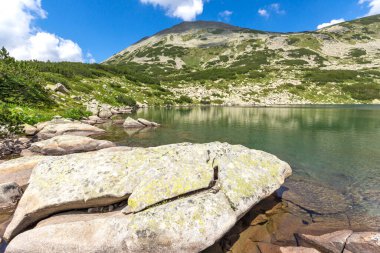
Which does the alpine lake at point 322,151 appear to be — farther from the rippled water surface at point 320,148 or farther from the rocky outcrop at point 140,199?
the rocky outcrop at point 140,199

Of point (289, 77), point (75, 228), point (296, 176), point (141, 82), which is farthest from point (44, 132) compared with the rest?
point (289, 77)

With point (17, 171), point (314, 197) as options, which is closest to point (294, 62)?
point (314, 197)

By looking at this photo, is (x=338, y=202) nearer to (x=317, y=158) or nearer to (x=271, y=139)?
(x=317, y=158)

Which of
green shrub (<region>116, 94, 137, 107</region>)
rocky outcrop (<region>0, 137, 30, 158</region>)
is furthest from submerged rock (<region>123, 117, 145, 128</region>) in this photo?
green shrub (<region>116, 94, 137, 107</region>)

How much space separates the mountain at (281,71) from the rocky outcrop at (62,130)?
5771 centimetres

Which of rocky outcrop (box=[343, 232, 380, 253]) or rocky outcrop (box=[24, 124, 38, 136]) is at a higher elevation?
rocky outcrop (box=[24, 124, 38, 136])

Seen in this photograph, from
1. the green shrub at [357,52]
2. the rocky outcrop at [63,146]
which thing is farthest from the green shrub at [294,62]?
the rocky outcrop at [63,146]

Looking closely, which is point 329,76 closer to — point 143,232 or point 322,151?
point 322,151

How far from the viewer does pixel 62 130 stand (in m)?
24.2

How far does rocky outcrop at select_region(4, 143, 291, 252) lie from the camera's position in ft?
21.4

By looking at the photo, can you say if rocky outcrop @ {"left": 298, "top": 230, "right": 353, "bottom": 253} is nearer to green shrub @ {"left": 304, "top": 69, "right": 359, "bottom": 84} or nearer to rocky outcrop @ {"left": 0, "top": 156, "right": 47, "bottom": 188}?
rocky outcrop @ {"left": 0, "top": 156, "right": 47, "bottom": 188}

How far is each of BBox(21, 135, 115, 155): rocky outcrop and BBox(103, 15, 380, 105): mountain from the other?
64510 millimetres

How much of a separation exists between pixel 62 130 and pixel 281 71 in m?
117

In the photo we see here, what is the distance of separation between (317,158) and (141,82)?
79.6 metres
